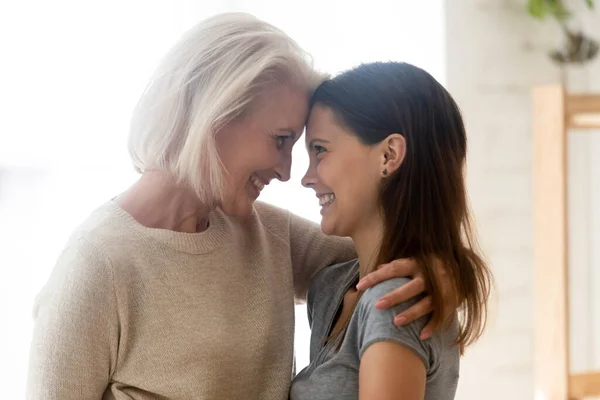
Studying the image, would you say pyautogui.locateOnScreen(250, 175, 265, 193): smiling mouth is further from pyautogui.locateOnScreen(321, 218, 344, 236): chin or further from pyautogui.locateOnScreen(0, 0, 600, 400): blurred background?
pyautogui.locateOnScreen(0, 0, 600, 400): blurred background

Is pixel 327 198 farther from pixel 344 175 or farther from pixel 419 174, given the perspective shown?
pixel 419 174

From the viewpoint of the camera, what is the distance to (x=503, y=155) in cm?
302

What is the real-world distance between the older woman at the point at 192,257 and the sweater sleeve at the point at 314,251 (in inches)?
5.2

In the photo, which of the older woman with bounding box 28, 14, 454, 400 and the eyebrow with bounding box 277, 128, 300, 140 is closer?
the older woman with bounding box 28, 14, 454, 400

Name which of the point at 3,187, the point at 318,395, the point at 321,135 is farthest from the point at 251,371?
the point at 3,187

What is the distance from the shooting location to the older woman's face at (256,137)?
1.71 m

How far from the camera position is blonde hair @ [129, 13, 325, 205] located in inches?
64.6

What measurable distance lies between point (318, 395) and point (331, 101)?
56 cm

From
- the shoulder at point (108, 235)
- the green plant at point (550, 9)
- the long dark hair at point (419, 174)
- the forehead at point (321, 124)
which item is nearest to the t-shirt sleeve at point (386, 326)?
the long dark hair at point (419, 174)

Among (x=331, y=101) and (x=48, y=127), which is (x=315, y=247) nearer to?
(x=331, y=101)

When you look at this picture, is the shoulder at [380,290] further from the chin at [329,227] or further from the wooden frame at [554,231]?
the wooden frame at [554,231]

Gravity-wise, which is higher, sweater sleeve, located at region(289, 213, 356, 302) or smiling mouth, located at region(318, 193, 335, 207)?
smiling mouth, located at region(318, 193, 335, 207)

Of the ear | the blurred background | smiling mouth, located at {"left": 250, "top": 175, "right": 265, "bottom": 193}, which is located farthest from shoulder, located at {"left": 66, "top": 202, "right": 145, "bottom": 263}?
the blurred background

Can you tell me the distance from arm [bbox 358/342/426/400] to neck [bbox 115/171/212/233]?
482 millimetres
